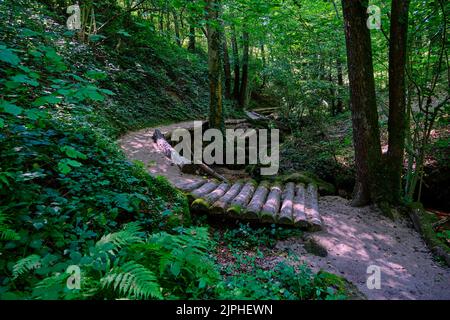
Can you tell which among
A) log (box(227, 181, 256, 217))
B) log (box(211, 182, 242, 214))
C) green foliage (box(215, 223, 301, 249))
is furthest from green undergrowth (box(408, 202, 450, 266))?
log (box(211, 182, 242, 214))

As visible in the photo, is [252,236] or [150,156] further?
[150,156]

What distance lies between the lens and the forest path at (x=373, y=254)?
13.2 ft

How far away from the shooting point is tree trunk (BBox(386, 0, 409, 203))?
5656 mm

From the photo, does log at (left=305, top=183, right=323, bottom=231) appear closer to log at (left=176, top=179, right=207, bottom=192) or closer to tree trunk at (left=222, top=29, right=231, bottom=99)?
log at (left=176, top=179, right=207, bottom=192)

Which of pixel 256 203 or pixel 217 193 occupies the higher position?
pixel 217 193

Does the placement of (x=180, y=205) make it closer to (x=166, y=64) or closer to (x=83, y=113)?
(x=83, y=113)

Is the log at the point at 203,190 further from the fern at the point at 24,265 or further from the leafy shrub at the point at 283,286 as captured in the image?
the fern at the point at 24,265

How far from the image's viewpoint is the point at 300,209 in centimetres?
598

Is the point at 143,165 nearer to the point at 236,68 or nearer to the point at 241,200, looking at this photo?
the point at 241,200

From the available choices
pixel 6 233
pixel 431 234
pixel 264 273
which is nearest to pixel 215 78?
pixel 431 234

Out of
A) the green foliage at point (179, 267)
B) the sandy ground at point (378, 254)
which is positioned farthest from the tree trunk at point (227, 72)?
the green foliage at point (179, 267)

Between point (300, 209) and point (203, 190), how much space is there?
2197 mm
